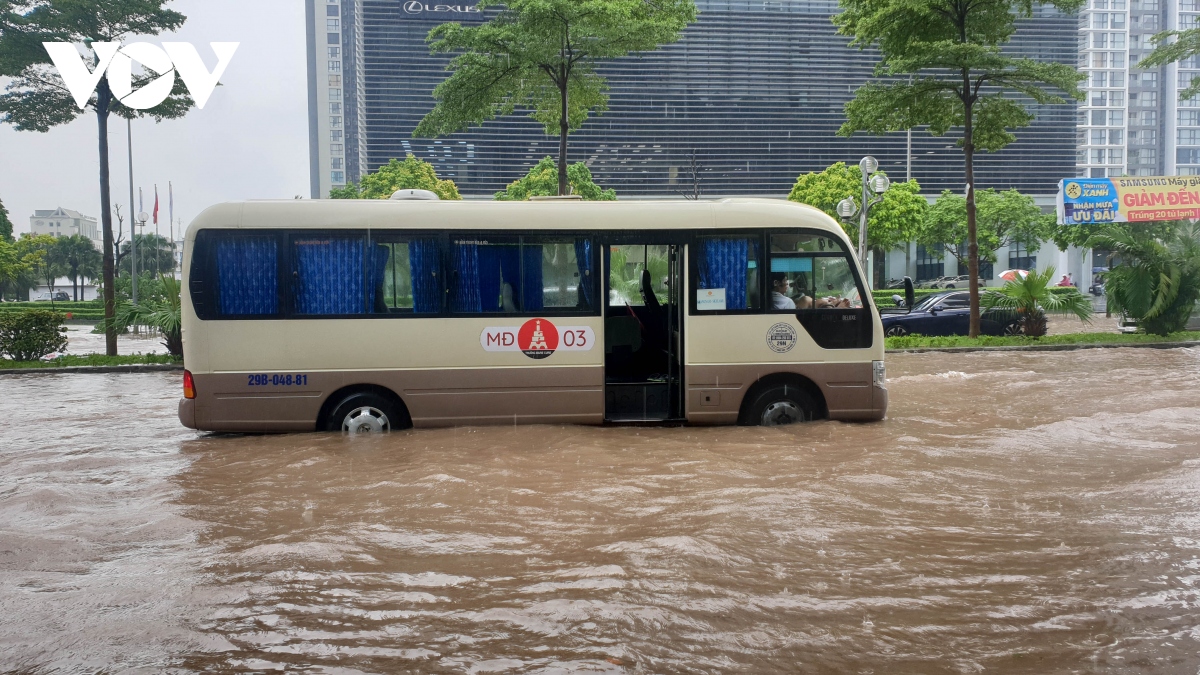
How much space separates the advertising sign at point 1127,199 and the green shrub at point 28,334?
31.2 meters

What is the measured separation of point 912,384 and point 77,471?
11995 mm

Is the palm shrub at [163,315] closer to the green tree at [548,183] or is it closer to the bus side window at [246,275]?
the bus side window at [246,275]

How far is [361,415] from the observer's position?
9.80 meters

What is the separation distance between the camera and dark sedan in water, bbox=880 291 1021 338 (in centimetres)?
2392

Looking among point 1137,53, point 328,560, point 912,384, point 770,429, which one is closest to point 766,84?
point 1137,53

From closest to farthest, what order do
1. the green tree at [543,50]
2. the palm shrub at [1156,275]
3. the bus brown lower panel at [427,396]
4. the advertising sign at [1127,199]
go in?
the bus brown lower panel at [427,396]
the green tree at [543,50]
the palm shrub at [1156,275]
the advertising sign at [1127,199]

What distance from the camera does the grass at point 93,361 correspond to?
18953 millimetres

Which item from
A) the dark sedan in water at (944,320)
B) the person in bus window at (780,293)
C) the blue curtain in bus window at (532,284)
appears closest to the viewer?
the blue curtain in bus window at (532,284)

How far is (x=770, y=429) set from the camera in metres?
9.96

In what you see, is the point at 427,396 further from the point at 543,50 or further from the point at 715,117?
the point at 715,117

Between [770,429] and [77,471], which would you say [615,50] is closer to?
[770,429]

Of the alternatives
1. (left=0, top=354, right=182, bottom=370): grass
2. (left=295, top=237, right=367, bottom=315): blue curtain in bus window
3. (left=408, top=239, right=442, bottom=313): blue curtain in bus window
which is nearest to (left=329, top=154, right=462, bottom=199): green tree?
(left=0, top=354, right=182, bottom=370): grass

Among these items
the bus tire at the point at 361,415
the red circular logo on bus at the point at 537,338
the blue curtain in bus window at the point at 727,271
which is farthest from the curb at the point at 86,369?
the blue curtain in bus window at the point at 727,271

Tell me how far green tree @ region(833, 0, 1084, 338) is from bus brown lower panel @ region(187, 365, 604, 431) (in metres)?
14.0
